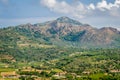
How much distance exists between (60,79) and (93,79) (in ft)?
70.5

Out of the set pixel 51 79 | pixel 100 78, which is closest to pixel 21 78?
pixel 51 79

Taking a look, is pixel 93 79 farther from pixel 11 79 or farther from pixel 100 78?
pixel 11 79

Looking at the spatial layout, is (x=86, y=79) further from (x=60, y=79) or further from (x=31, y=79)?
(x=31, y=79)

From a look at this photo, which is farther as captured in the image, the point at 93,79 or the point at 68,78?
the point at 68,78

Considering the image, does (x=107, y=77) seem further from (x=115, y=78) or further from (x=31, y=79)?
(x=31, y=79)

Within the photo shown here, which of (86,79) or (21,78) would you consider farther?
(21,78)

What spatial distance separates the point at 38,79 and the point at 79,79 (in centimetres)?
2772

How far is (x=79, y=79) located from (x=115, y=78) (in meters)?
22.4

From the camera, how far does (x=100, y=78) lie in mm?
185375

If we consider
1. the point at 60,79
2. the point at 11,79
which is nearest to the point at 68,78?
the point at 60,79

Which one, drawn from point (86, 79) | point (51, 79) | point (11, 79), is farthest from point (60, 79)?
point (11, 79)

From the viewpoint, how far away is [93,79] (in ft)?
598

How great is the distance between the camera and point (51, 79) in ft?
631

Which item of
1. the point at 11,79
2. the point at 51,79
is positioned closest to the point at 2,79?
the point at 11,79
